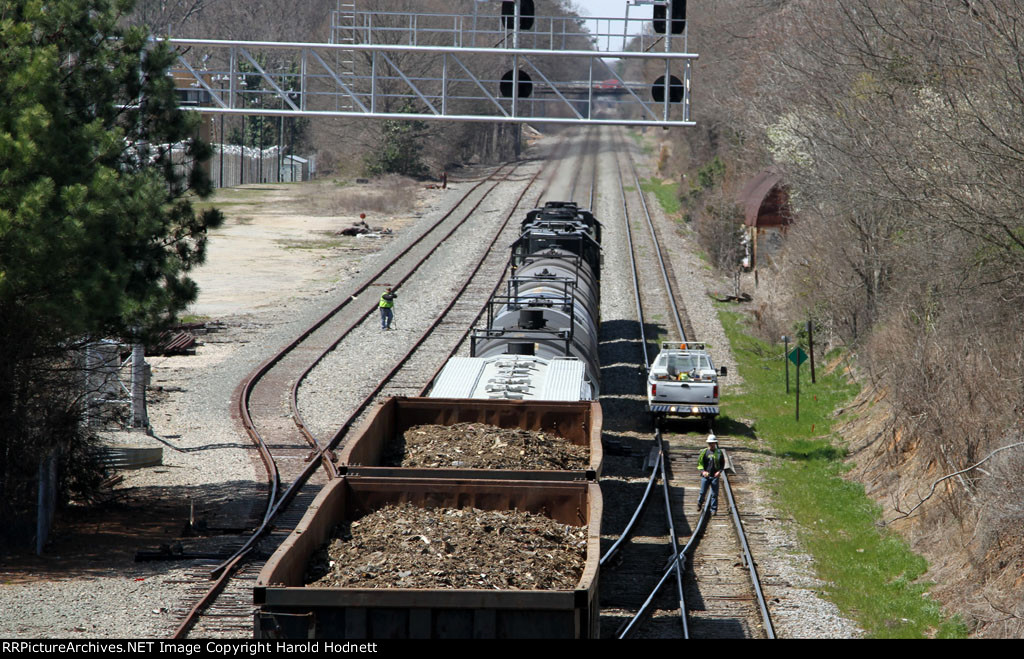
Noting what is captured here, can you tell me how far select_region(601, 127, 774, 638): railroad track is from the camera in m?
12.8

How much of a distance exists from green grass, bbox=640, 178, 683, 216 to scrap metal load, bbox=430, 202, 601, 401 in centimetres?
2843

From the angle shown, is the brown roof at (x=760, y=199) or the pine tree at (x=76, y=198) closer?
the pine tree at (x=76, y=198)

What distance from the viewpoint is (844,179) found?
21891 mm

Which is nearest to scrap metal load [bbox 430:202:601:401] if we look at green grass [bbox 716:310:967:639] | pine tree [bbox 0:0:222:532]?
green grass [bbox 716:310:967:639]

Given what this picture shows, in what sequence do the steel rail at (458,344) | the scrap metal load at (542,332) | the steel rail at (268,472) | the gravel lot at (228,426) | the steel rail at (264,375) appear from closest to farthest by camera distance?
the steel rail at (268,472)
the gravel lot at (228,426)
the scrap metal load at (542,332)
the steel rail at (264,375)
the steel rail at (458,344)

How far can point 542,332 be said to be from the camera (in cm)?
1927

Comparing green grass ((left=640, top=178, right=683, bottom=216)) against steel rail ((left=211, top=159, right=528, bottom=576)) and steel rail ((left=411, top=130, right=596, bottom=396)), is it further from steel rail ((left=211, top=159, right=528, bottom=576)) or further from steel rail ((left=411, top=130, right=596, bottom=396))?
steel rail ((left=411, top=130, right=596, bottom=396))

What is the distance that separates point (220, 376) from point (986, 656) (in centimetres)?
2246

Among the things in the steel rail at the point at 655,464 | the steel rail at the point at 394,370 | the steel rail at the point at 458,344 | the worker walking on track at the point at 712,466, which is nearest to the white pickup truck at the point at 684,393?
the steel rail at the point at 655,464

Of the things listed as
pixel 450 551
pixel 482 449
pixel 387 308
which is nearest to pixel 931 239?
pixel 482 449

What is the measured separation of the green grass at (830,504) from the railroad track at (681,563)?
1051mm

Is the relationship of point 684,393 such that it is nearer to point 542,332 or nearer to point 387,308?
point 542,332

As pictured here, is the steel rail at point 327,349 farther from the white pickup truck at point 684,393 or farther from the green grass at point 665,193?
the green grass at point 665,193

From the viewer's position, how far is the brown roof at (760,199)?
36.8 meters
